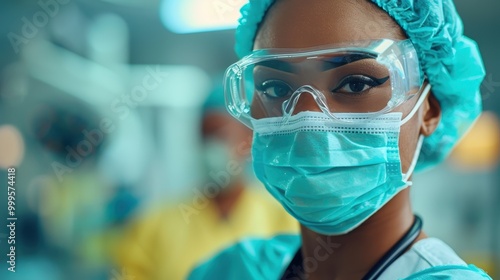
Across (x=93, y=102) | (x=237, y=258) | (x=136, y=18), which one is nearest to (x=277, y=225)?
(x=237, y=258)

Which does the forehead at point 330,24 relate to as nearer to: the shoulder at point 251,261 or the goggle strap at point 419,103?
the goggle strap at point 419,103

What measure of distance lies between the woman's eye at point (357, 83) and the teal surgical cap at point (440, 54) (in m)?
0.14

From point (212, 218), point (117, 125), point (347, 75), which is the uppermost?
point (347, 75)

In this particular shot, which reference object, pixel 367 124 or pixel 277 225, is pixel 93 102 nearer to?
pixel 277 225

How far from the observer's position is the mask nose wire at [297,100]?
105 centimetres

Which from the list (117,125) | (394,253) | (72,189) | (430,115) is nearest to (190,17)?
(117,125)

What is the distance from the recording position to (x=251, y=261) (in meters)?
1.40

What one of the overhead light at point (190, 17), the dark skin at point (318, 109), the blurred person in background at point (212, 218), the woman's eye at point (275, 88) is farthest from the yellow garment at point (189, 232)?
the woman's eye at point (275, 88)

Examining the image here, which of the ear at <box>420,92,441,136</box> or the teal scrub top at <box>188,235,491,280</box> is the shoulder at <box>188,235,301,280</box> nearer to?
the teal scrub top at <box>188,235,491,280</box>

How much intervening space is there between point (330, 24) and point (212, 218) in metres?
1.49

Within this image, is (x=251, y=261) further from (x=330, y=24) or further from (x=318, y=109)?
(x=330, y=24)

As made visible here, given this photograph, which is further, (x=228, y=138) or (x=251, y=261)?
(x=228, y=138)

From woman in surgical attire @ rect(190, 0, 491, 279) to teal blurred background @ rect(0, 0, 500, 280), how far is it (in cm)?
134

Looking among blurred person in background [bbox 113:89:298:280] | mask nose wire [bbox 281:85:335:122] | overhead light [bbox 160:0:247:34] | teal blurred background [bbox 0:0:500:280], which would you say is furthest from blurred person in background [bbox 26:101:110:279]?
mask nose wire [bbox 281:85:335:122]
